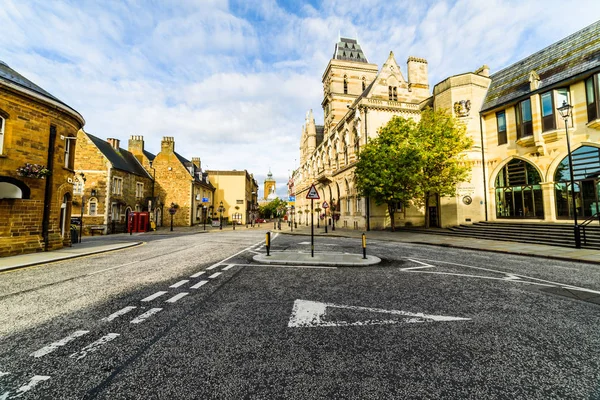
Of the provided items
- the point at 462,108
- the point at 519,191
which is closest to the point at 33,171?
the point at 462,108

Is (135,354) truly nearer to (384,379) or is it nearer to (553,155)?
(384,379)

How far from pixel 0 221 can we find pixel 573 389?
55.8 ft

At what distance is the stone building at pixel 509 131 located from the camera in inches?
626

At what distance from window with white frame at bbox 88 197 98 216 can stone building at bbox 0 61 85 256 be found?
49.3 ft

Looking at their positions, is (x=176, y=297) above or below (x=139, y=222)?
below

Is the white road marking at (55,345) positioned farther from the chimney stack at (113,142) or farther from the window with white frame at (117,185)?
the chimney stack at (113,142)

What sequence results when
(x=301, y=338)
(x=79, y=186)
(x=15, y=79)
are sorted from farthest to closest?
1. (x=79, y=186)
2. (x=15, y=79)
3. (x=301, y=338)

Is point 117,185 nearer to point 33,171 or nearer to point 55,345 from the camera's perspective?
point 33,171

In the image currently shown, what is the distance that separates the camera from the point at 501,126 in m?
20.8

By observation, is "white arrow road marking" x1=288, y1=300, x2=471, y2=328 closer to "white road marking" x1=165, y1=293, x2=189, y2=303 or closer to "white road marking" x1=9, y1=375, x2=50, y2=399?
"white road marking" x1=165, y1=293, x2=189, y2=303

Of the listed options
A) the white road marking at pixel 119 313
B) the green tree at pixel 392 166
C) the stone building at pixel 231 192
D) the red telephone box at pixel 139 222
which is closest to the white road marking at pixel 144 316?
the white road marking at pixel 119 313

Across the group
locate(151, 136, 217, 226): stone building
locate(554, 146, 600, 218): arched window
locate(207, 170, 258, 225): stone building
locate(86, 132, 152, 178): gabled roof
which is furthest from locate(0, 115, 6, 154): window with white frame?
locate(207, 170, 258, 225): stone building

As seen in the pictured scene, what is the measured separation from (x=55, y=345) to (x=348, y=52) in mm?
54350

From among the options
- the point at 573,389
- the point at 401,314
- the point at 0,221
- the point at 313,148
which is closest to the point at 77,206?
the point at 0,221
